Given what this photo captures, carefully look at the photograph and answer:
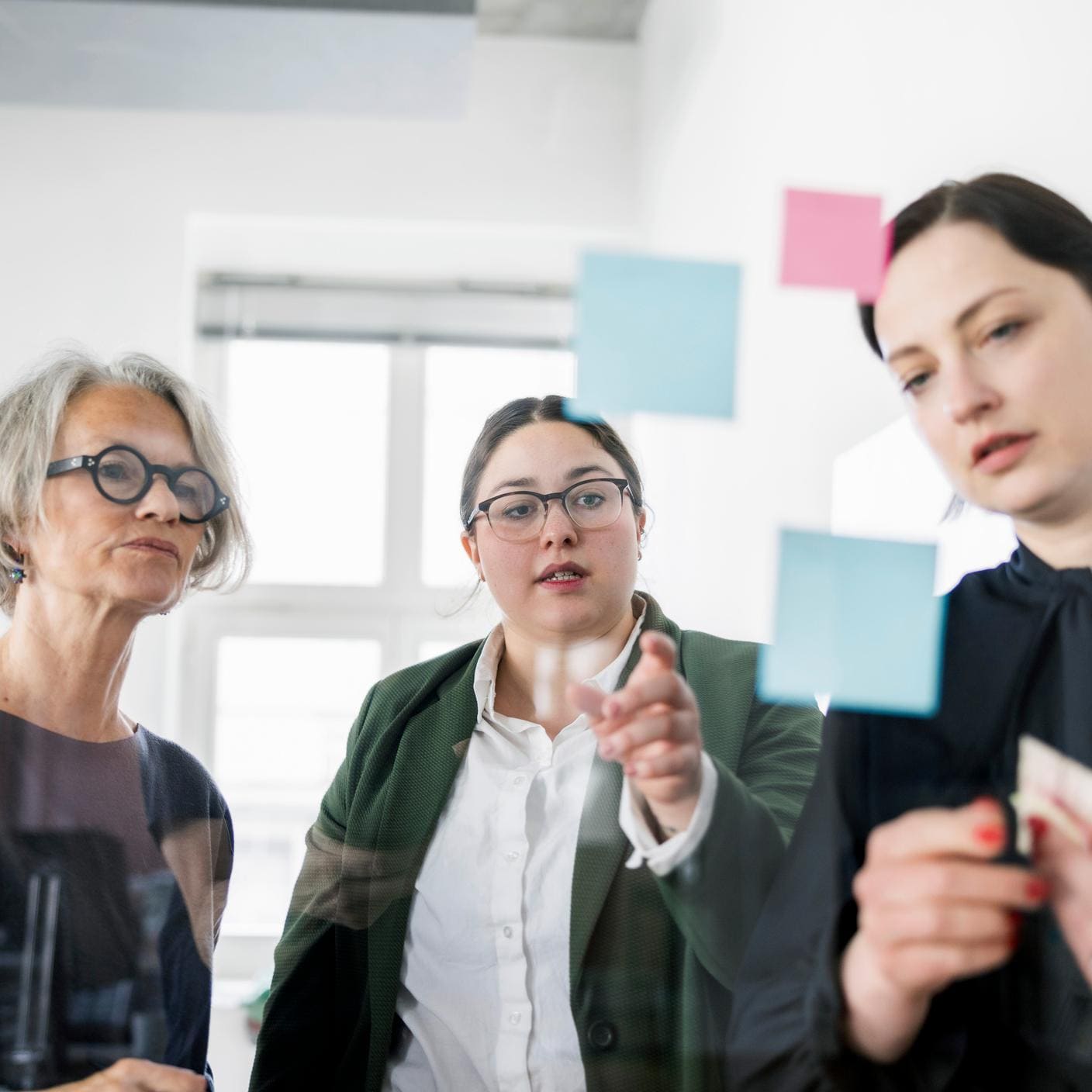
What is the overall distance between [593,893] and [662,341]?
1.04 ft

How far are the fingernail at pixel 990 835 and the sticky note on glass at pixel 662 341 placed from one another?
0.25 m

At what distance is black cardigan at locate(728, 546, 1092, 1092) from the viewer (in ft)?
1.51

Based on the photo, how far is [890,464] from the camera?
51 centimetres

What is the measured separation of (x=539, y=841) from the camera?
1.92 feet

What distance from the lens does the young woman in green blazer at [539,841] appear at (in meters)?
0.54

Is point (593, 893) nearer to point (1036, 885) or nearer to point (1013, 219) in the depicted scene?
point (1036, 885)

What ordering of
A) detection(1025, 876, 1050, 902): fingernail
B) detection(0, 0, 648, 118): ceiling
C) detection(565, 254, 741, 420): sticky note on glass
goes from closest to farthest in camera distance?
detection(1025, 876, 1050, 902): fingernail → detection(565, 254, 741, 420): sticky note on glass → detection(0, 0, 648, 118): ceiling

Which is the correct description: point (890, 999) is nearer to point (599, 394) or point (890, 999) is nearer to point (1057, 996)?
point (1057, 996)

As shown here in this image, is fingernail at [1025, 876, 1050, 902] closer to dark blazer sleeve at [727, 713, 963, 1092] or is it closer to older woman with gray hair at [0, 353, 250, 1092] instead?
dark blazer sleeve at [727, 713, 963, 1092]

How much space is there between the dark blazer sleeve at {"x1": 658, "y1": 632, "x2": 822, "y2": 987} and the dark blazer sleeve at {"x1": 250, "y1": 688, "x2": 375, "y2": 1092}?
20cm

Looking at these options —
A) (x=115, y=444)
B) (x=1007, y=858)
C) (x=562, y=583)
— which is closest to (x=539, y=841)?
(x=562, y=583)

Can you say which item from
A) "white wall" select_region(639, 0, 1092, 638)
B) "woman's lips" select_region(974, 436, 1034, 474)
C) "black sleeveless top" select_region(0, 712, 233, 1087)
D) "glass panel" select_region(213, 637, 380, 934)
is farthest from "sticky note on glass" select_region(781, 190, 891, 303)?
"black sleeveless top" select_region(0, 712, 233, 1087)

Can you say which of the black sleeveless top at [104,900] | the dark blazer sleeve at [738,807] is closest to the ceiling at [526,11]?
the dark blazer sleeve at [738,807]

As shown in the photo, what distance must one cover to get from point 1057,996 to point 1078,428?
265 mm
